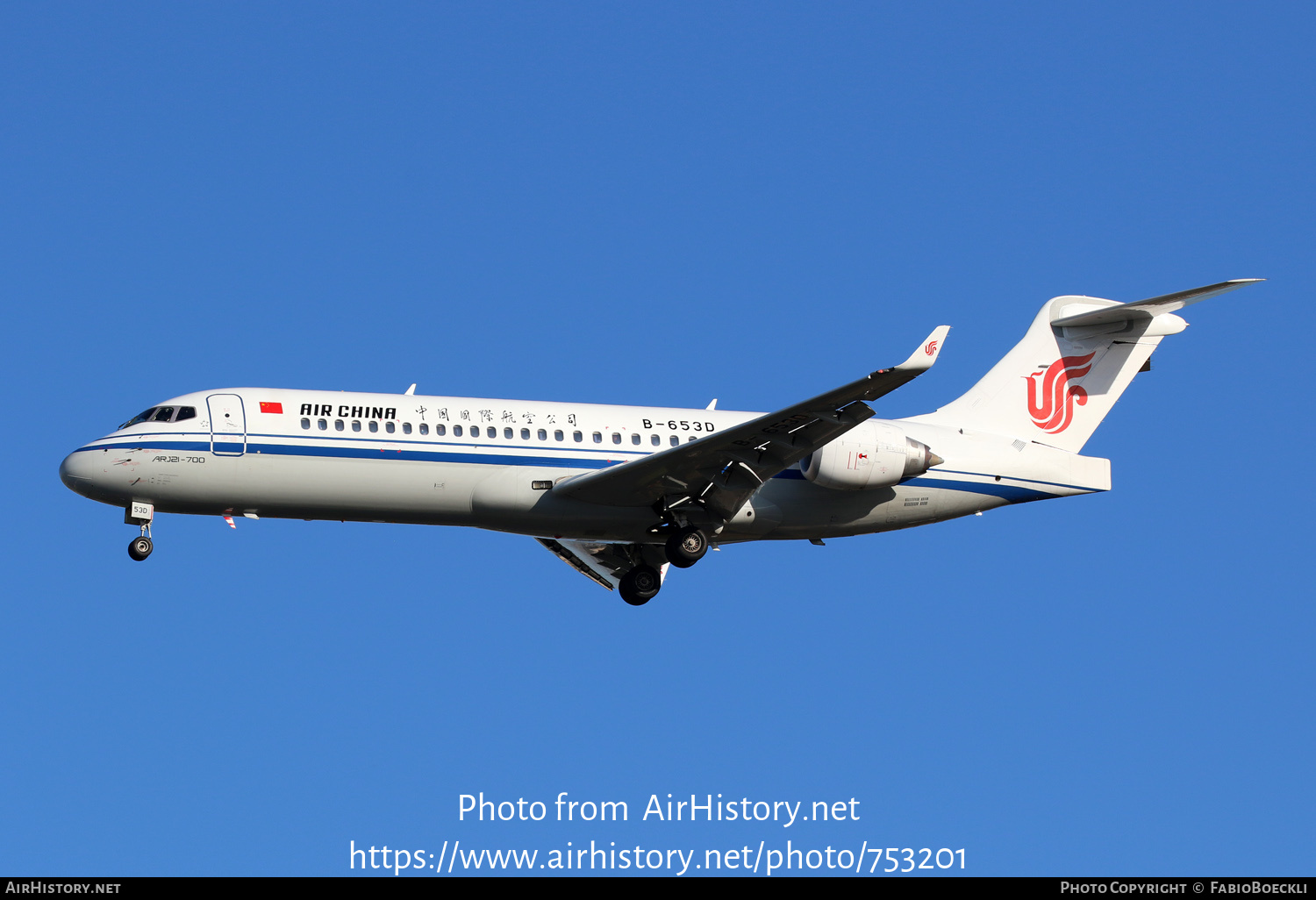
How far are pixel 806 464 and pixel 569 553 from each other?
6783mm

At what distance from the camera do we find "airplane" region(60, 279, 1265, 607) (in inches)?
1037

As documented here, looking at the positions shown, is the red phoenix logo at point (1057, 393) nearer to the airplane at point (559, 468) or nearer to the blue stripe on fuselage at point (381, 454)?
the airplane at point (559, 468)

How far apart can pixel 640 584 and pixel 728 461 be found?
4.73 m

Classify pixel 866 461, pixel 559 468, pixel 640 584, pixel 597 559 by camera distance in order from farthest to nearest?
pixel 597 559
pixel 640 584
pixel 866 461
pixel 559 468

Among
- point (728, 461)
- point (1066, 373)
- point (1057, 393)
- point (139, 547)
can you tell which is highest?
point (1066, 373)

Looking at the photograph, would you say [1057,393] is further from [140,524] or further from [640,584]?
[140,524]

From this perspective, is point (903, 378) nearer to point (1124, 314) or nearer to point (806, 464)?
point (806, 464)

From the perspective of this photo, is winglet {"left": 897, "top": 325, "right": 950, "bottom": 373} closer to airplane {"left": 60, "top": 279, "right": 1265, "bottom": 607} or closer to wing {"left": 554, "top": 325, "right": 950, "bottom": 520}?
wing {"left": 554, "top": 325, "right": 950, "bottom": 520}

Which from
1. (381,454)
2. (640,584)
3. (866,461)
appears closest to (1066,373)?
(866,461)

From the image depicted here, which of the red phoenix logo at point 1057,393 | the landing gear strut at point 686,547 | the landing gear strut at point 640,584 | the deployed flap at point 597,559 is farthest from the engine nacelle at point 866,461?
the deployed flap at point 597,559

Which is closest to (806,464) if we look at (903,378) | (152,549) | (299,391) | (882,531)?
(882,531)

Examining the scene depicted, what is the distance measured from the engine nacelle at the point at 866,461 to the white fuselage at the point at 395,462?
0.79 metres

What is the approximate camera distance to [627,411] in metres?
28.5

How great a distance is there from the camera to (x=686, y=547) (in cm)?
2750
